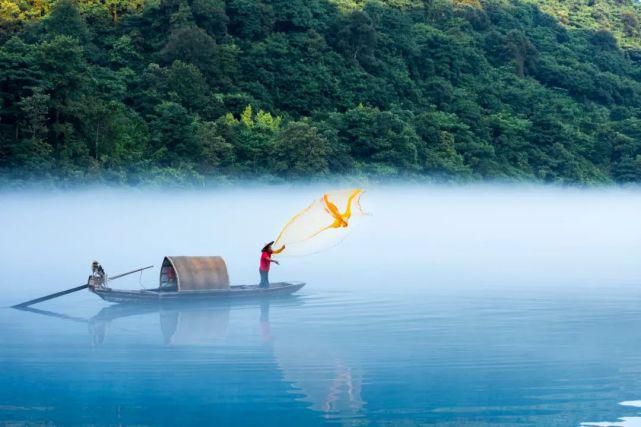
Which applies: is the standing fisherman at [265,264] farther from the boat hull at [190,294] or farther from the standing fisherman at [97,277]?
the standing fisherman at [97,277]

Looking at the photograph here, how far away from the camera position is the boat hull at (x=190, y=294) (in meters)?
21.6

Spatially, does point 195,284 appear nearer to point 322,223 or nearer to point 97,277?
point 97,277

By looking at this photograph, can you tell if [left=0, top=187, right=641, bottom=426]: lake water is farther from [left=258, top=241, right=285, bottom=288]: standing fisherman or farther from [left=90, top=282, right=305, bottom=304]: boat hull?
[left=258, top=241, right=285, bottom=288]: standing fisherman

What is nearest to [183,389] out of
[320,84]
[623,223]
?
[623,223]

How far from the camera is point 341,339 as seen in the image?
18109 mm

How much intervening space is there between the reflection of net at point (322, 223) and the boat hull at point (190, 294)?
88cm

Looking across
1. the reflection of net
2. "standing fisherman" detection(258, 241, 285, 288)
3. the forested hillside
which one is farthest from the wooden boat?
the forested hillside

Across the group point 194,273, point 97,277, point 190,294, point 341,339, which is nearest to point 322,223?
point 194,273

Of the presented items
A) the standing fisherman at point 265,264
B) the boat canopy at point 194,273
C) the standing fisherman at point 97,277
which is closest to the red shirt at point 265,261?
the standing fisherman at point 265,264

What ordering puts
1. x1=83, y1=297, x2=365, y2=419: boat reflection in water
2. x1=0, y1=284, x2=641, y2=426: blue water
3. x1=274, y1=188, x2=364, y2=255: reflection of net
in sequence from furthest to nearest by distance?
1. x1=274, y1=188, x2=364, y2=255: reflection of net
2. x1=83, y1=297, x2=365, y2=419: boat reflection in water
3. x1=0, y1=284, x2=641, y2=426: blue water

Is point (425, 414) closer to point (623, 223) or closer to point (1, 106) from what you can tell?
point (1, 106)

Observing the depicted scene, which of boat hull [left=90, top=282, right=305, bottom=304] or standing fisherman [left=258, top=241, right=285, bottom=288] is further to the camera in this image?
standing fisherman [left=258, top=241, right=285, bottom=288]

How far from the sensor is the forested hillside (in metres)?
47.0

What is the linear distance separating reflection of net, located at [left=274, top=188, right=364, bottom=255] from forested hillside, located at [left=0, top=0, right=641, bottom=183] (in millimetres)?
22558
